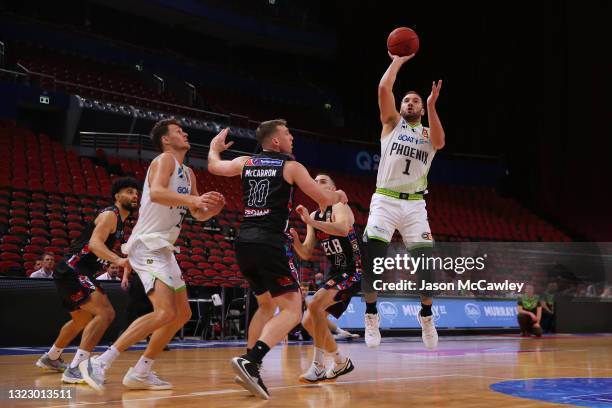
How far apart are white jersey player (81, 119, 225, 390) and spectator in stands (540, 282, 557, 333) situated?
15.0 meters

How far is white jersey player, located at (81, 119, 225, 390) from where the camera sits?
596 centimetres

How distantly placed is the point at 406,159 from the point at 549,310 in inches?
528

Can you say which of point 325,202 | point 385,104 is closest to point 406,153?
point 385,104

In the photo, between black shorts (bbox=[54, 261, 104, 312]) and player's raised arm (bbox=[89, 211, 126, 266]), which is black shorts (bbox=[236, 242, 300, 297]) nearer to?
player's raised arm (bbox=[89, 211, 126, 266])

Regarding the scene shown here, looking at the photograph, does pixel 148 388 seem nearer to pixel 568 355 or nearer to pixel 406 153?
pixel 406 153

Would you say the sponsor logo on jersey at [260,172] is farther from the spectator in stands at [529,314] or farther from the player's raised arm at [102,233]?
the spectator in stands at [529,314]

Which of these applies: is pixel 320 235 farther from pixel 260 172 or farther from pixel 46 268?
pixel 46 268

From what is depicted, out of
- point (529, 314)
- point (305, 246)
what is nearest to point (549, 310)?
point (529, 314)

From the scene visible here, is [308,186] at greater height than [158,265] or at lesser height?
greater

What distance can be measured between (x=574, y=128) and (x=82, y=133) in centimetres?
1650

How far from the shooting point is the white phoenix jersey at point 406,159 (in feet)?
24.2

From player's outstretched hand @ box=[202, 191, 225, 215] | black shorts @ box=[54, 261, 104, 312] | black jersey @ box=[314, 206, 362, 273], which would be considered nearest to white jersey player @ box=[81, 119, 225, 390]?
player's outstretched hand @ box=[202, 191, 225, 215]

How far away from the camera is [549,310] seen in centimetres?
1922

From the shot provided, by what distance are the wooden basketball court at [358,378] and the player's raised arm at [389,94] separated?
2.59 metres
